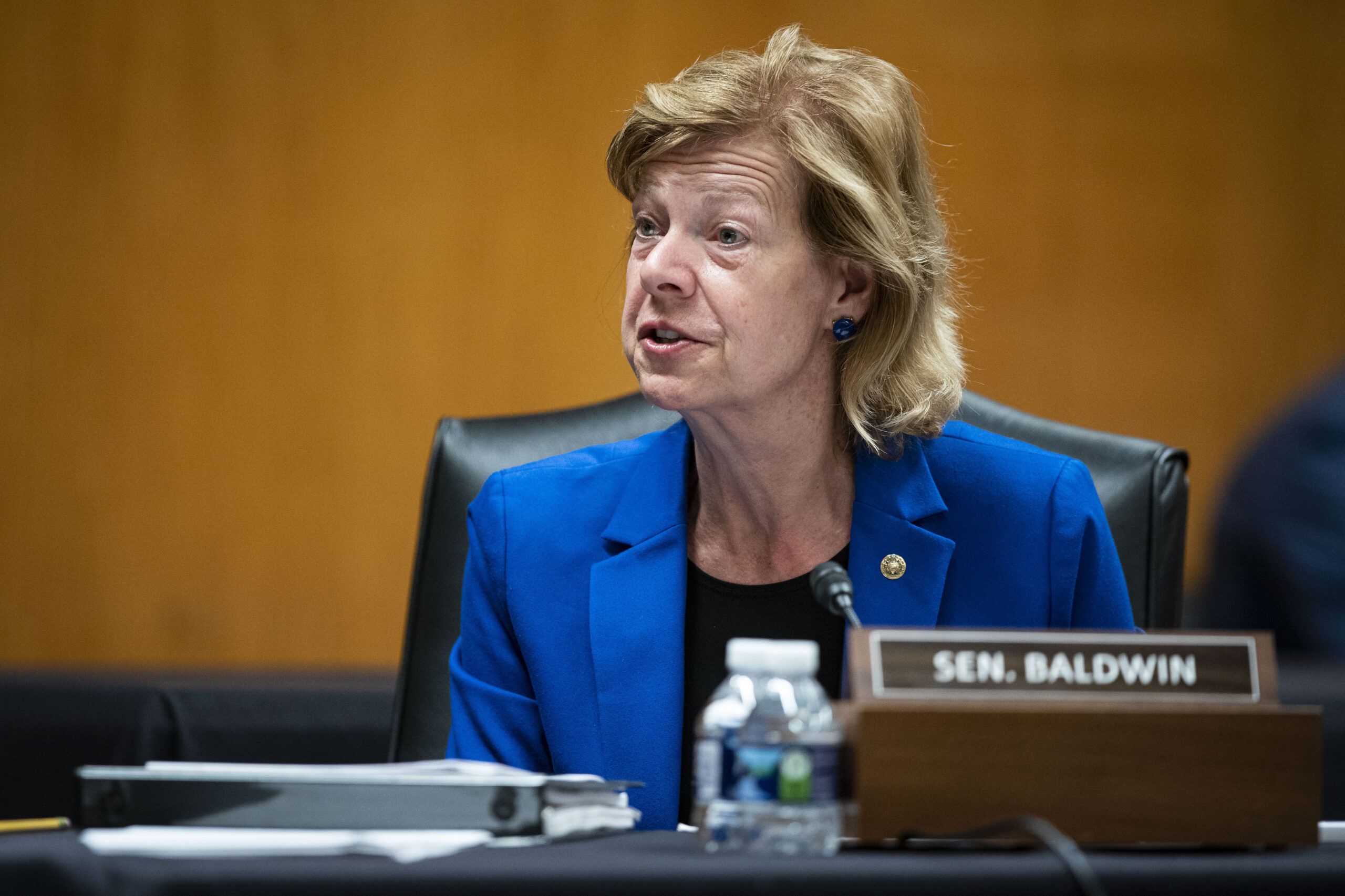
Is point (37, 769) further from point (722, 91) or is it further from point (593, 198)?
point (593, 198)

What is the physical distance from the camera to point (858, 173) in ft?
4.35

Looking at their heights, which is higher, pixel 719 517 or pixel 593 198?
pixel 593 198

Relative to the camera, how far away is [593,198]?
312cm

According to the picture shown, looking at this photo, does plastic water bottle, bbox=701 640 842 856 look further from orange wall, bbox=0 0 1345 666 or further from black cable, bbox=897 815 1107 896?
orange wall, bbox=0 0 1345 666

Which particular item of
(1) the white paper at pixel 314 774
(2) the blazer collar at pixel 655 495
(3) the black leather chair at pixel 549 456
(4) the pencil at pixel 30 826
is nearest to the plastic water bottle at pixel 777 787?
(1) the white paper at pixel 314 774

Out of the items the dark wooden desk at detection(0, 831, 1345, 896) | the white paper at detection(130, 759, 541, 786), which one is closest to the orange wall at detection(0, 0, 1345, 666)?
the white paper at detection(130, 759, 541, 786)

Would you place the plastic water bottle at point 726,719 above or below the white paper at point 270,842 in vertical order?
above

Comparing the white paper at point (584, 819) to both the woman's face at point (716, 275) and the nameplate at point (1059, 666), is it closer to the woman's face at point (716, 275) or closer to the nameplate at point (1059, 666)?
the nameplate at point (1059, 666)

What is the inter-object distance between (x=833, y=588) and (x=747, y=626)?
44 centimetres

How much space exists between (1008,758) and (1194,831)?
A: 0.12 metres

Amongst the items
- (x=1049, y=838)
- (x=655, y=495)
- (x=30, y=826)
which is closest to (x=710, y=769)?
(x=1049, y=838)

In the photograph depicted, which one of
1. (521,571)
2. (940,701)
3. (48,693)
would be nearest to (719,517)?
(521,571)

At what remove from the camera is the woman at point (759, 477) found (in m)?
1.27

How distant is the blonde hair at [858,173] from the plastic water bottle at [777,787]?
0.63m
